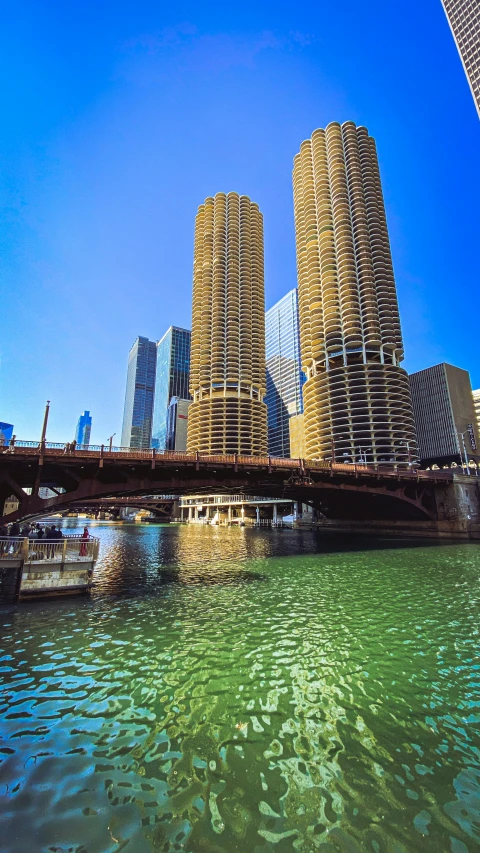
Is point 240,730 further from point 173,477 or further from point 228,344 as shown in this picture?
point 228,344

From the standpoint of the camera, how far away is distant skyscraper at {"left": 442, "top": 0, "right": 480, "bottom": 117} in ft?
463

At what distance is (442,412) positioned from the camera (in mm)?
155625

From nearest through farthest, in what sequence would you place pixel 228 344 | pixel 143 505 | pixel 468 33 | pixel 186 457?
pixel 186 457 < pixel 143 505 < pixel 468 33 < pixel 228 344

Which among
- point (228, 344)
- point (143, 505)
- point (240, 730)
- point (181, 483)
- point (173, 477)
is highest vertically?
point (228, 344)

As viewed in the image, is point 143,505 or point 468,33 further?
point 468,33

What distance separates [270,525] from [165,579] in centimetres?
10698

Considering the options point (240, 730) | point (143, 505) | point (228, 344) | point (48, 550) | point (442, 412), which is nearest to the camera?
point (240, 730)

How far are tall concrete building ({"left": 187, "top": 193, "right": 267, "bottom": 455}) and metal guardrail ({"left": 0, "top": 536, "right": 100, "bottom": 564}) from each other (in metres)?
132

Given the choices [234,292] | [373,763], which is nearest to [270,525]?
[234,292]

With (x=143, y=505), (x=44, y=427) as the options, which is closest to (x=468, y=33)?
(x=44, y=427)

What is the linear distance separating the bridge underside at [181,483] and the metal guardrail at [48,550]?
772 centimetres

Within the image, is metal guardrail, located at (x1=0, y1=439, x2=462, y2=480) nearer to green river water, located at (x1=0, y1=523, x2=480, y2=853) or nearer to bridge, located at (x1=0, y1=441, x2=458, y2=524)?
bridge, located at (x1=0, y1=441, x2=458, y2=524)

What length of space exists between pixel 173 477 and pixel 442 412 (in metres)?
144

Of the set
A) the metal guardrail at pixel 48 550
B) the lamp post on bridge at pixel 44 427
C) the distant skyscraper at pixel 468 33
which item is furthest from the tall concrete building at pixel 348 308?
the metal guardrail at pixel 48 550
